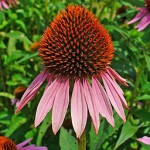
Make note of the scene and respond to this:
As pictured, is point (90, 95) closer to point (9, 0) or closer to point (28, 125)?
point (28, 125)

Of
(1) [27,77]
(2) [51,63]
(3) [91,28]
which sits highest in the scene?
(3) [91,28]

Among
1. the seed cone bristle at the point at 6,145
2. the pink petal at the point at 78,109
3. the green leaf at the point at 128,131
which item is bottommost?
the green leaf at the point at 128,131

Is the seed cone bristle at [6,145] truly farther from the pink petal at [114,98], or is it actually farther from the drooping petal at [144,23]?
the drooping petal at [144,23]

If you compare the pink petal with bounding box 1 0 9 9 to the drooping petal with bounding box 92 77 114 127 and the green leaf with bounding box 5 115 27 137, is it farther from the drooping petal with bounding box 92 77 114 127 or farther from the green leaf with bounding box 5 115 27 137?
the drooping petal with bounding box 92 77 114 127

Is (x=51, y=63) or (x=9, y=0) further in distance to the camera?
(x=9, y=0)

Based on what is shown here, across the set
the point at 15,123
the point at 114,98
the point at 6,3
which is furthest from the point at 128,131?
the point at 6,3

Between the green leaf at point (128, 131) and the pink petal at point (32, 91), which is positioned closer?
the pink petal at point (32, 91)

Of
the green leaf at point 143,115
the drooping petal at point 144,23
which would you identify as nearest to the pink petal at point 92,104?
the green leaf at point 143,115

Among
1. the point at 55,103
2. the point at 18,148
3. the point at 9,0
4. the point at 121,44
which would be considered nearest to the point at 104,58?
the point at 55,103
